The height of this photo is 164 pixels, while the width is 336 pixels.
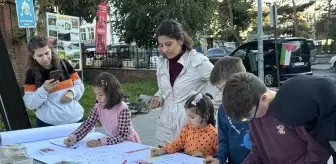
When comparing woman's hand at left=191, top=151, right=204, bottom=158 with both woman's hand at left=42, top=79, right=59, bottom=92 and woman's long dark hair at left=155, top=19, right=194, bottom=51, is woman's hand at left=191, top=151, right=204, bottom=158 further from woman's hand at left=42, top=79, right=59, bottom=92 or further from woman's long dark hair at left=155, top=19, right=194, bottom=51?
woman's hand at left=42, top=79, right=59, bottom=92

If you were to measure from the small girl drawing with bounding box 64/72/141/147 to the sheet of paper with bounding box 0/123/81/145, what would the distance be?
0.22 metres

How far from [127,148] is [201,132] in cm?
54

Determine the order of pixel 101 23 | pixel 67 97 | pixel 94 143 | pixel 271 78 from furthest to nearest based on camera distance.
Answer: pixel 101 23, pixel 271 78, pixel 67 97, pixel 94 143

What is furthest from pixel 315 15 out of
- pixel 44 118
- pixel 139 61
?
pixel 44 118

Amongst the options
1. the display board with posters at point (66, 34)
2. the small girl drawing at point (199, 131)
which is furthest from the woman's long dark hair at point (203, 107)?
the display board with posters at point (66, 34)

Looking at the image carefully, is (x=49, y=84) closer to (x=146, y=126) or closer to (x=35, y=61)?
(x=35, y=61)

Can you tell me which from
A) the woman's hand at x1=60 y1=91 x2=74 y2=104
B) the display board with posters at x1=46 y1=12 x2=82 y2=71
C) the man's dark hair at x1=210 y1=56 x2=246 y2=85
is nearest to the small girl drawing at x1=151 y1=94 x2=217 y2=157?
the man's dark hair at x1=210 y1=56 x2=246 y2=85

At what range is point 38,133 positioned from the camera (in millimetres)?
3152

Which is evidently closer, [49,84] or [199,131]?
[199,131]

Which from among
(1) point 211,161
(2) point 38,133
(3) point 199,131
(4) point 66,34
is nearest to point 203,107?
(3) point 199,131

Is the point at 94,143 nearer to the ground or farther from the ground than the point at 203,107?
nearer to the ground

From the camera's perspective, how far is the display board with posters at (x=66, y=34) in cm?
916

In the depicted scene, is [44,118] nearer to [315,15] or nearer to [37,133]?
[37,133]

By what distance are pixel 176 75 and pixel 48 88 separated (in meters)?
0.94
